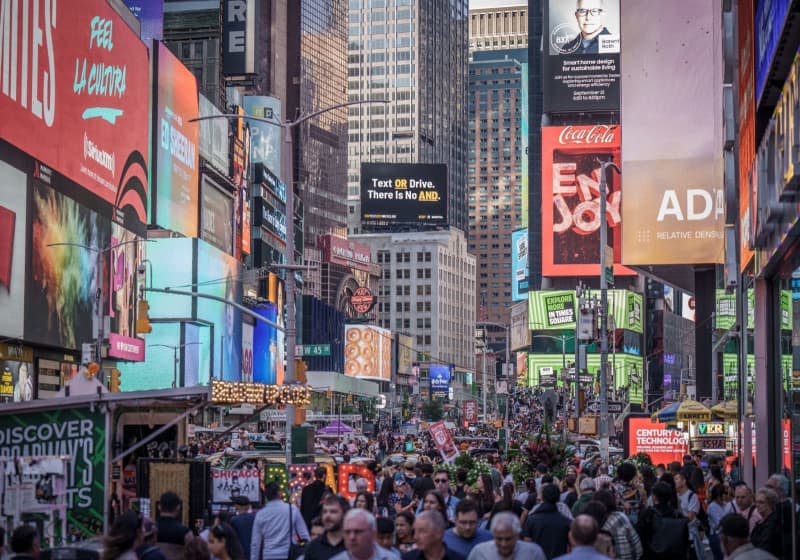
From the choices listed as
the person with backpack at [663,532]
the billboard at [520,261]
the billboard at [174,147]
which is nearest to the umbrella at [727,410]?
the person with backpack at [663,532]

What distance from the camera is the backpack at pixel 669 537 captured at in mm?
14984

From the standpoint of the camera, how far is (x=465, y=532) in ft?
38.7

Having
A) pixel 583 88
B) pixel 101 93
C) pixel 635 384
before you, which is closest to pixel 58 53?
pixel 101 93

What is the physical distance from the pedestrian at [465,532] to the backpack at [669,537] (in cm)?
375

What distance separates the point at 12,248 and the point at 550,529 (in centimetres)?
4903

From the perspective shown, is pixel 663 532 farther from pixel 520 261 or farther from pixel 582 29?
pixel 520 261

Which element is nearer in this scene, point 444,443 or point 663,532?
point 663,532

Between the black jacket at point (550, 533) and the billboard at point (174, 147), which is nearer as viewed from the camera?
the black jacket at point (550, 533)

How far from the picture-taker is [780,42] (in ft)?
59.5

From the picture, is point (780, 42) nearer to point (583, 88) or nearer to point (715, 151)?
point (715, 151)

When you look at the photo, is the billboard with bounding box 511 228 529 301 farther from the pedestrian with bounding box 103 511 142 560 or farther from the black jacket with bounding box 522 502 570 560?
the pedestrian with bounding box 103 511 142 560

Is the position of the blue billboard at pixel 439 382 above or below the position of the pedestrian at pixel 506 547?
above

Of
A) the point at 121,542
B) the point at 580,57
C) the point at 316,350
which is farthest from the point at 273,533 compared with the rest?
the point at 316,350

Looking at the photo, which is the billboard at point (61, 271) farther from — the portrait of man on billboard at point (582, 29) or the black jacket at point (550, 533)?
the portrait of man on billboard at point (582, 29)
